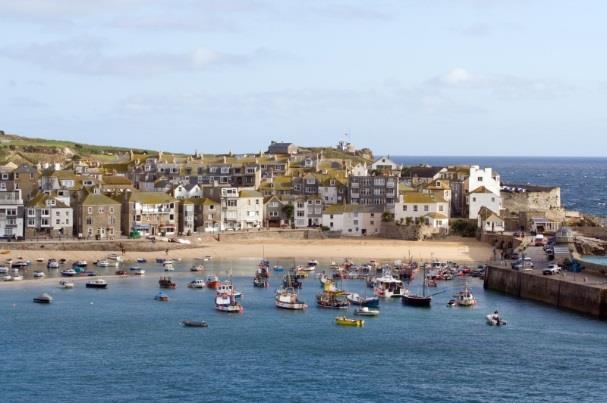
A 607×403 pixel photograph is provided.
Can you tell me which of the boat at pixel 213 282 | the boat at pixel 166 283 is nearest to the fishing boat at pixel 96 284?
the boat at pixel 166 283

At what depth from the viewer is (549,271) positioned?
7150 centimetres

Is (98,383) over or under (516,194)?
under

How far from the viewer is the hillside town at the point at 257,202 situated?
98500 mm

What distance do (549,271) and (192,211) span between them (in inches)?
1622

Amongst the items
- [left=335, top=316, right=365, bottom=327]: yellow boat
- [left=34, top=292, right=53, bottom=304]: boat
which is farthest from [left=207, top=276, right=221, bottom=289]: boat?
[left=335, top=316, right=365, bottom=327]: yellow boat

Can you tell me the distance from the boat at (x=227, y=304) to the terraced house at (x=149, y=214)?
1382 inches

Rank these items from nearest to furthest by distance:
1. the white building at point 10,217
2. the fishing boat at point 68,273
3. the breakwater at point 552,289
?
the breakwater at point 552,289 < the fishing boat at point 68,273 < the white building at point 10,217

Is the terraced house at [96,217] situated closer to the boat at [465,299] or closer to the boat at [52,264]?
the boat at [52,264]

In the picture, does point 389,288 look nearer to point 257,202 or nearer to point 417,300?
point 417,300

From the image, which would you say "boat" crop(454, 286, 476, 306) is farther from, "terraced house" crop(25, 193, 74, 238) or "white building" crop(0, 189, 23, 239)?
"white building" crop(0, 189, 23, 239)

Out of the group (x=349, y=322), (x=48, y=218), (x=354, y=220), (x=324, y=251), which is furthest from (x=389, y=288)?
(x=48, y=218)

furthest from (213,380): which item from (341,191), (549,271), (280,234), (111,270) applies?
(341,191)

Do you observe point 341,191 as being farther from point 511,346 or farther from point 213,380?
point 213,380

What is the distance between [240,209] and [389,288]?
3727 centimetres
